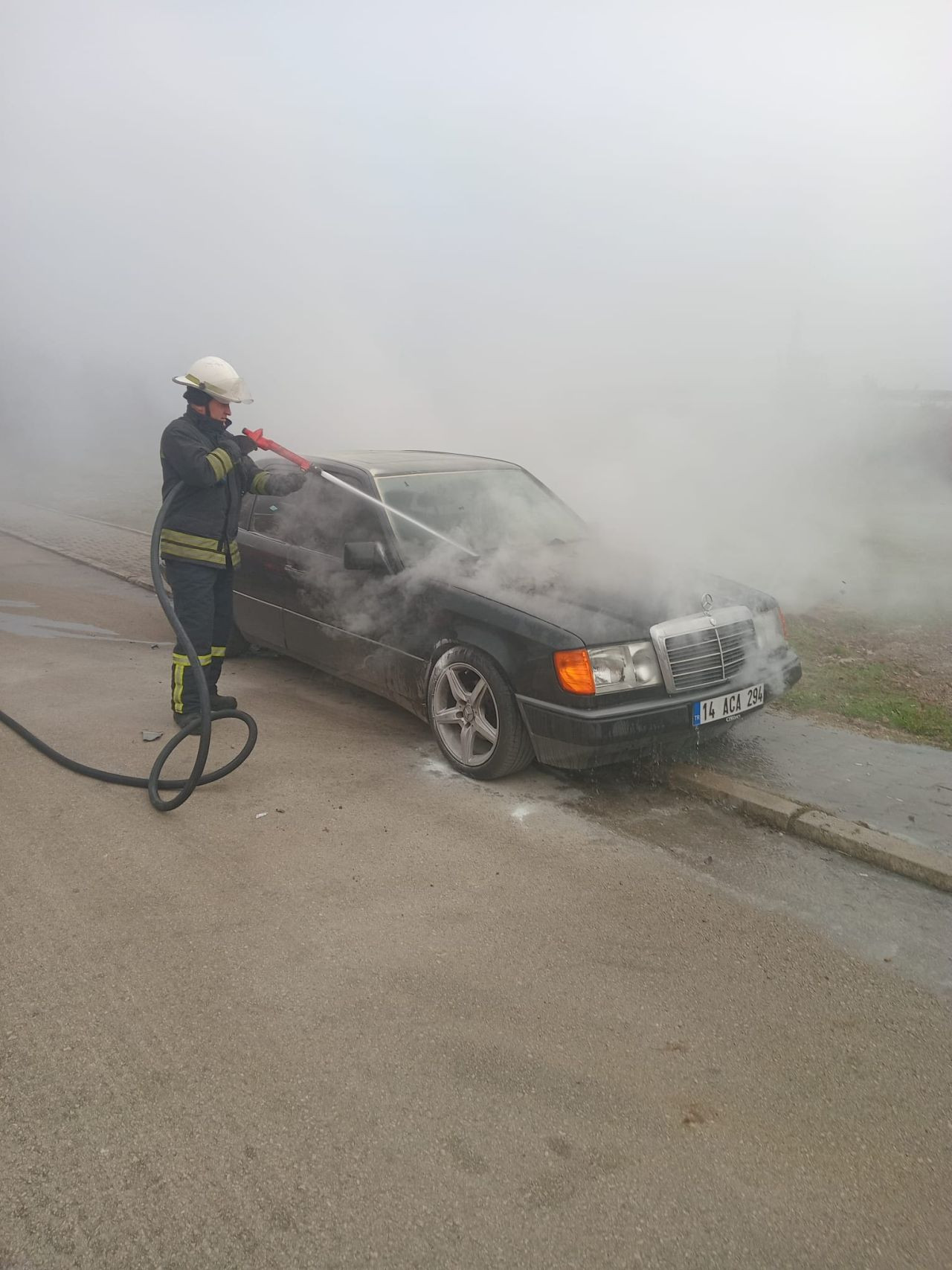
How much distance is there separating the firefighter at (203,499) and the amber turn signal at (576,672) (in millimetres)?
1821

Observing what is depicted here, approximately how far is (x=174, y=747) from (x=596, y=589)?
200 cm

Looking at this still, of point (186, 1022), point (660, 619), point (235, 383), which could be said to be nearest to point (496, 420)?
point (235, 383)

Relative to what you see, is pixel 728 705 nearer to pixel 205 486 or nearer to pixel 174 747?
pixel 174 747

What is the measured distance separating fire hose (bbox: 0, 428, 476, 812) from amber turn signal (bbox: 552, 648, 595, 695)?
1.05 meters

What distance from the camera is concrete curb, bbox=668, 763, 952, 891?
3.26 meters

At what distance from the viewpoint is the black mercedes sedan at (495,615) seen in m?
3.59

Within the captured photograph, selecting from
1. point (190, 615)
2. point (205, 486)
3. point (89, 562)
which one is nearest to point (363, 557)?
point (205, 486)

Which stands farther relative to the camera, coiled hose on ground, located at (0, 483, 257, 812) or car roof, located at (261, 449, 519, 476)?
car roof, located at (261, 449, 519, 476)

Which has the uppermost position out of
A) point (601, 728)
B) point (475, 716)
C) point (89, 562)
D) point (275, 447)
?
point (275, 447)

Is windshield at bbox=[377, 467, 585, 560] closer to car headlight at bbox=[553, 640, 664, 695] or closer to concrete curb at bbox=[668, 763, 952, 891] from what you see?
car headlight at bbox=[553, 640, 664, 695]

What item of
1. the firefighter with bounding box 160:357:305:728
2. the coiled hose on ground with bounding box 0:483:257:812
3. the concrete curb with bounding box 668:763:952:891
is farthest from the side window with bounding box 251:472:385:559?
the concrete curb with bounding box 668:763:952:891

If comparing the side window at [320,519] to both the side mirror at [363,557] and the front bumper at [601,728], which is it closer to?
the side mirror at [363,557]

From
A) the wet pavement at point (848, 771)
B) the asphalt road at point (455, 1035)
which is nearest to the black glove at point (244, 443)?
the asphalt road at point (455, 1035)

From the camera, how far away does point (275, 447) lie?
453 centimetres
